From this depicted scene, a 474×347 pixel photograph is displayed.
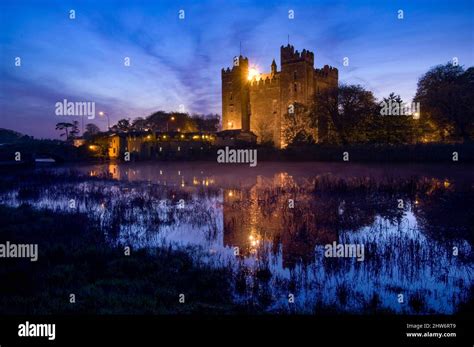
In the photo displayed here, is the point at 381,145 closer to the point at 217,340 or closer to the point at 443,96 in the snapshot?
the point at 443,96

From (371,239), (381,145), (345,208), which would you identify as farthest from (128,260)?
(381,145)

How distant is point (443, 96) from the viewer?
48.5 m

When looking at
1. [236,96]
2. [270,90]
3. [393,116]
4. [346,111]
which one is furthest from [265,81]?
[393,116]

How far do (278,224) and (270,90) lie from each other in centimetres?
6143

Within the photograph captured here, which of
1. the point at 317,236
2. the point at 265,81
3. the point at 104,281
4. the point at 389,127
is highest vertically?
the point at 265,81

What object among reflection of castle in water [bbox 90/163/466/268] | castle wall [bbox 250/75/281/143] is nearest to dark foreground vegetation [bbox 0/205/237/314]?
reflection of castle in water [bbox 90/163/466/268]

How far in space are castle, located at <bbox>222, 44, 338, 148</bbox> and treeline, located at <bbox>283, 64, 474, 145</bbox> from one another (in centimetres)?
669

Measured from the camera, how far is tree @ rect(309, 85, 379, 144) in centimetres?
5100

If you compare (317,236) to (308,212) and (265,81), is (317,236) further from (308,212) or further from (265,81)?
(265,81)

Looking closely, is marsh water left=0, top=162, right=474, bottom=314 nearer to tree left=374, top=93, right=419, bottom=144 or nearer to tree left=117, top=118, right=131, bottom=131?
tree left=374, top=93, right=419, bottom=144

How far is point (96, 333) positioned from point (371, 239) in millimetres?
8928

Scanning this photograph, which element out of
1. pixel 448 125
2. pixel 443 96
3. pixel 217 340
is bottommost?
pixel 217 340

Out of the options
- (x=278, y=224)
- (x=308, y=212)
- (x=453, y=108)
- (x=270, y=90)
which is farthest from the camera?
(x=270, y=90)

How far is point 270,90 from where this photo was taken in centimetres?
7125
